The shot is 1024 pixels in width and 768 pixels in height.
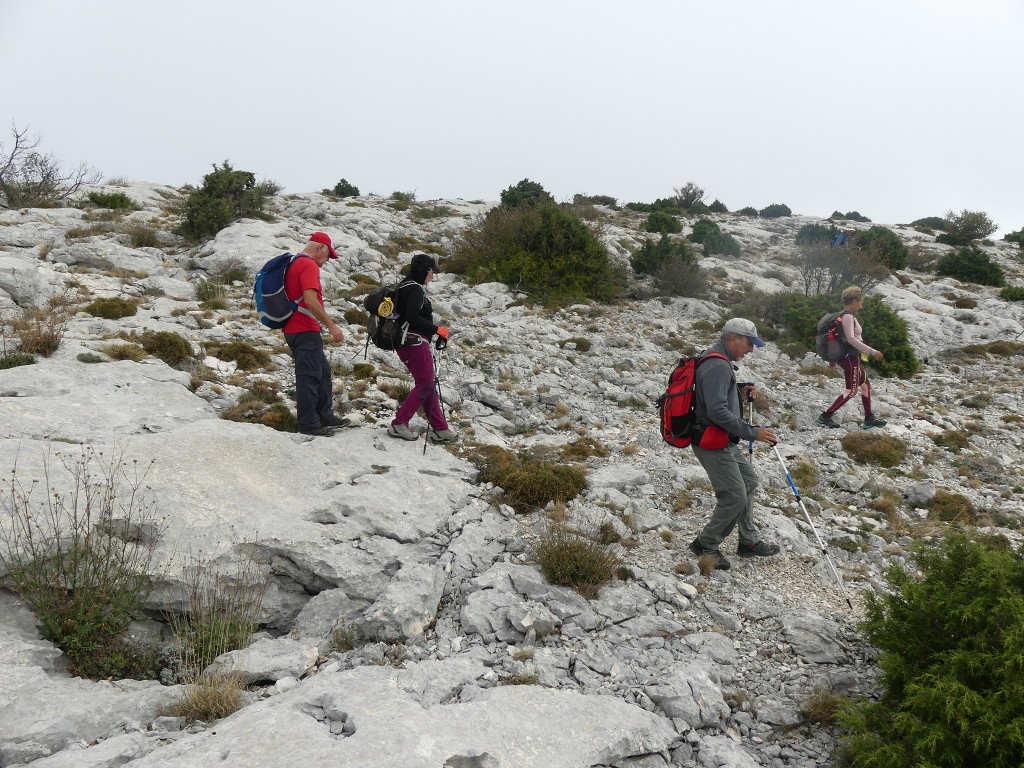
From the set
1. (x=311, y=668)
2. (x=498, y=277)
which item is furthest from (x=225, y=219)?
(x=311, y=668)

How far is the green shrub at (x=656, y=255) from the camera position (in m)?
18.3

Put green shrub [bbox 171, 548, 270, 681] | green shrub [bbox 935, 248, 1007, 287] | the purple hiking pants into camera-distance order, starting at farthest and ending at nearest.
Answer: green shrub [bbox 935, 248, 1007, 287]
the purple hiking pants
green shrub [bbox 171, 548, 270, 681]

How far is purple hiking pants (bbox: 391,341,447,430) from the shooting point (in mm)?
7035

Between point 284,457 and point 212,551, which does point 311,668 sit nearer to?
point 212,551

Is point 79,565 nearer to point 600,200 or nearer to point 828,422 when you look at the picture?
point 828,422

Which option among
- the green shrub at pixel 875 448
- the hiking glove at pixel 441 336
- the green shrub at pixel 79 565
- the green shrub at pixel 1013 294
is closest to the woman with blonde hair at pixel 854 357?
the green shrub at pixel 875 448

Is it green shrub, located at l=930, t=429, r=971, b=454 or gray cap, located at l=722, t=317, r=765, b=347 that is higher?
gray cap, located at l=722, t=317, r=765, b=347

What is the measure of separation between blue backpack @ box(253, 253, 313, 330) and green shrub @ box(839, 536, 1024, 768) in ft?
20.4

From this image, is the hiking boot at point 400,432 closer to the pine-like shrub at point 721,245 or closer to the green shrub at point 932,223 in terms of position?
the pine-like shrub at point 721,245

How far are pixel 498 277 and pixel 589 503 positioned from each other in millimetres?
11461

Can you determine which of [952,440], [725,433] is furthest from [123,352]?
[952,440]

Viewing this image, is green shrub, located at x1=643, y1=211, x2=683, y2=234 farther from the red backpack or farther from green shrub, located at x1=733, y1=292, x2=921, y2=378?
the red backpack

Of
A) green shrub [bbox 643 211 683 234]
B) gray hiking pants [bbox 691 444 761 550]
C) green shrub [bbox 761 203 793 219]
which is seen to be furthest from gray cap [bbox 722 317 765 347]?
green shrub [bbox 761 203 793 219]

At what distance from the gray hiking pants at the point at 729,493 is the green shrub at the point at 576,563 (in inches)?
43.8
